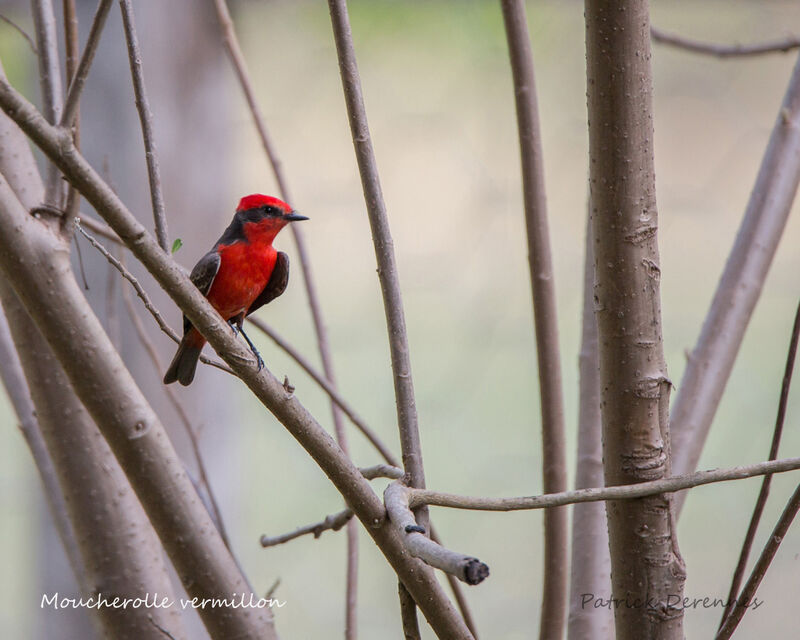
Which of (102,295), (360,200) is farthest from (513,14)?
(102,295)

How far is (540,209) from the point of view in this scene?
0.88 m

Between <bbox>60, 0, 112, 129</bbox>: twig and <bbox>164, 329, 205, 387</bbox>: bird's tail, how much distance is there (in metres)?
0.57

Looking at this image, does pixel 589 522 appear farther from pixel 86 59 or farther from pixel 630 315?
pixel 86 59

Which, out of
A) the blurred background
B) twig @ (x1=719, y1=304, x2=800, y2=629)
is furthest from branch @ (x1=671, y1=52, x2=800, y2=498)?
the blurred background

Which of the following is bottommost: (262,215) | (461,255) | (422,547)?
(422,547)

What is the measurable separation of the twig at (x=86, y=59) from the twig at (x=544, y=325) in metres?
0.41

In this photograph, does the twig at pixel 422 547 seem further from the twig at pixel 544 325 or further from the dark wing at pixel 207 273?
the dark wing at pixel 207 273

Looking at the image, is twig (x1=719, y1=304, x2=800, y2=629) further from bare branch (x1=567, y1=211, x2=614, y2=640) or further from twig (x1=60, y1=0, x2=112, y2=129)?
twig (x1=60, y1=0, x2=112, y2=129)

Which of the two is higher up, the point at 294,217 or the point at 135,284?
the point at 294,217

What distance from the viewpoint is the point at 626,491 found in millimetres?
618

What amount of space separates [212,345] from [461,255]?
1.34 meters

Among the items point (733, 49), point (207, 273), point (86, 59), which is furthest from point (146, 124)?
point (733, 49)

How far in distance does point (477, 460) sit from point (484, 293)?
14.8 inches

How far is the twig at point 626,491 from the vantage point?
0.58 metres
